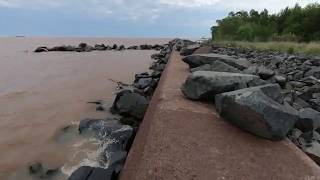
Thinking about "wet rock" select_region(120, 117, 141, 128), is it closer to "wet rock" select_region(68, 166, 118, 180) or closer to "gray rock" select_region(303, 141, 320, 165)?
"wet rock" select_region(68, 166, 118, 180)

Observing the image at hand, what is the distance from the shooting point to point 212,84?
4930 millimetres

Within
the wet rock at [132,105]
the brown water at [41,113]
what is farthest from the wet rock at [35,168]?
the wet rock at [132,105]

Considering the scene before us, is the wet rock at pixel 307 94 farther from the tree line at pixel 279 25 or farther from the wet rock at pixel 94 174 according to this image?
the tree line at pixel 279 25

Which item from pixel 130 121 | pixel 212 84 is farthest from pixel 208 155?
pixel 130 121

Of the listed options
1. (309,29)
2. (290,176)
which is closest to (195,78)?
(290,176)

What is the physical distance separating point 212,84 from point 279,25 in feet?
171

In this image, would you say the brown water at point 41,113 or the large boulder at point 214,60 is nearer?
the brown water at point 41,113

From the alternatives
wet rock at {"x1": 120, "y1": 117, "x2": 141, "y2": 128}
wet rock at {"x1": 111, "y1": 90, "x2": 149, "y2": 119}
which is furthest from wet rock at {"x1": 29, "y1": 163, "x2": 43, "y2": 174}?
wet rock at {"x1": 111, "y1": 90, "x2": 149, "y2": 119}

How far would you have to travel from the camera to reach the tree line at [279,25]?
134 ft

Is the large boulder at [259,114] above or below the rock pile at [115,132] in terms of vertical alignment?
above

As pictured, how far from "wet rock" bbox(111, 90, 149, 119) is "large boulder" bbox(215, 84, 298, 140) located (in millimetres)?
3696

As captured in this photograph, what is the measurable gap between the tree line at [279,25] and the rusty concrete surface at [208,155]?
36277 millimetres

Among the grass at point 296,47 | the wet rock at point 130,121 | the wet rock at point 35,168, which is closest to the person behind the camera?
the wet rock at point 35,168

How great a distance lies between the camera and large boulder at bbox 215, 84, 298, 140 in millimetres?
3723
